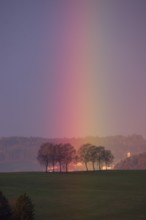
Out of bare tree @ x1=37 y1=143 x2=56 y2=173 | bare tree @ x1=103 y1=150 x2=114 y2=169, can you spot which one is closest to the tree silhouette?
bare tree @ x1=37 y1=143 x2=56 y2=173

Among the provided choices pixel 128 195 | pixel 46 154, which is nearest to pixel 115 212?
pixel 128 195

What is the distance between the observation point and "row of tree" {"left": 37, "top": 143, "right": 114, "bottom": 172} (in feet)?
436

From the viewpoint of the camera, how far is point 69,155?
13688 cm

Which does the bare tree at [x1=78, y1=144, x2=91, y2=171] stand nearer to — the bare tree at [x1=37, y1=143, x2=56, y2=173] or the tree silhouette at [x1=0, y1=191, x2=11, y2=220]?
the bare tree at [x1=37, y1=143, x2=56, y2=173]

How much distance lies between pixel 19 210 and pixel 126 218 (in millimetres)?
11857

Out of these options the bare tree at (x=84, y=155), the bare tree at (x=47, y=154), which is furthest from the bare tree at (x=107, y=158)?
the bare tree at (x=47, y=154)

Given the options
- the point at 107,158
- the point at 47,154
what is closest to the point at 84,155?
the point at 107,158

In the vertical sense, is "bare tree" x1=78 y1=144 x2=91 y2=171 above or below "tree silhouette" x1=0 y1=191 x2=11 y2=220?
above

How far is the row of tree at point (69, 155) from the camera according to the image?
133 m

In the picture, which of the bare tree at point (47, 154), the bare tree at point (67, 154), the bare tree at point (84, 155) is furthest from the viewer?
the bare tree at point (84, 155)

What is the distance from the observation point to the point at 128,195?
206 ft

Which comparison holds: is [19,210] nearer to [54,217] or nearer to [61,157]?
[54,217]

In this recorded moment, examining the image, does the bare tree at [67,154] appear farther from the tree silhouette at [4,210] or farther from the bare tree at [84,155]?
the tree silhouette at [4,210]

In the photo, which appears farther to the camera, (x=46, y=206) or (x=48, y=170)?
(x=48, y=170)
